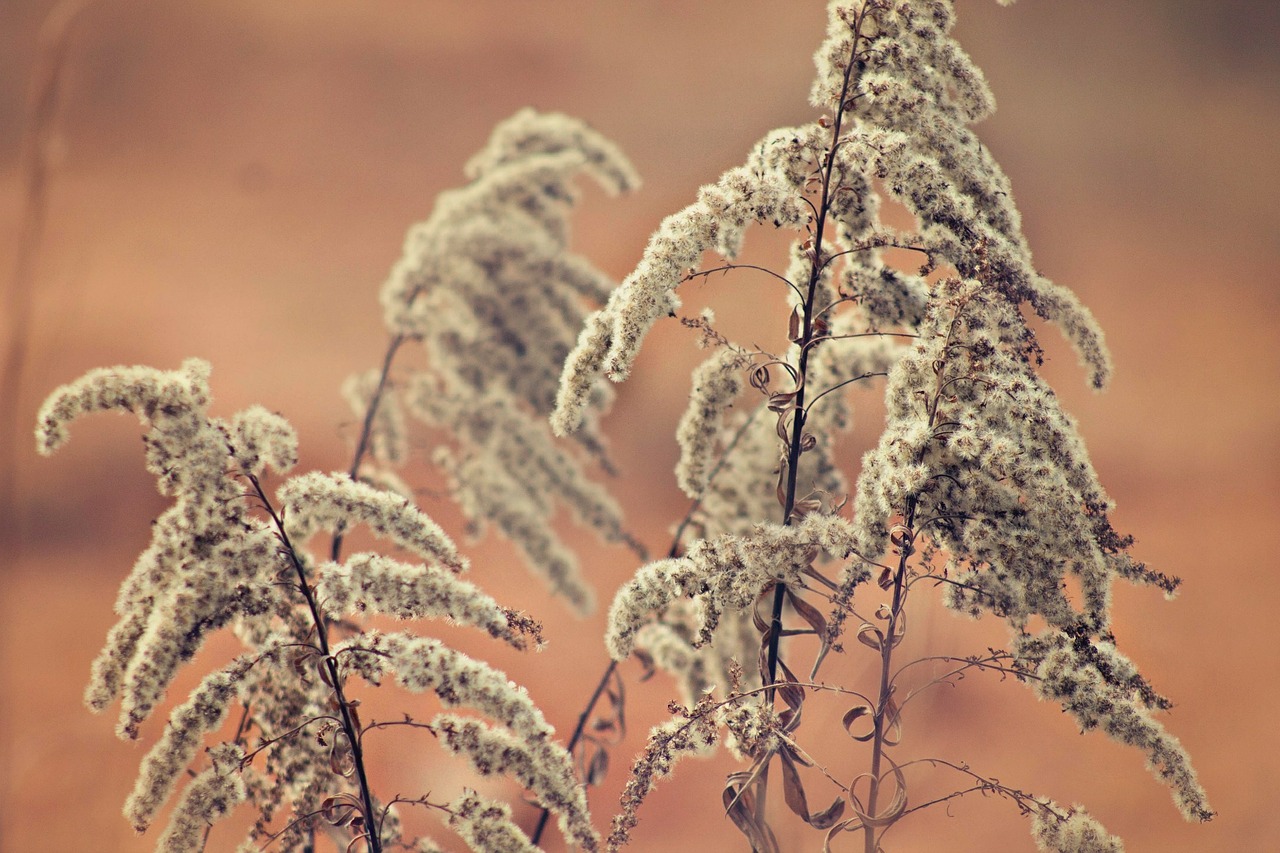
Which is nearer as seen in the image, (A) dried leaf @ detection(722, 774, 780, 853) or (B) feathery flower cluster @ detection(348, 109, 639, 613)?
(A) dried leaf @ detection(722, 774, 780, 853)

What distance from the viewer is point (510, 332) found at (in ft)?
3.59

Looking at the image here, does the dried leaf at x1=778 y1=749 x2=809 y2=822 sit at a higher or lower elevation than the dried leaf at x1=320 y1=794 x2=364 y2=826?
higher

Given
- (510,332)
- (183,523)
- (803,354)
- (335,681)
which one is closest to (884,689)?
(803,354)

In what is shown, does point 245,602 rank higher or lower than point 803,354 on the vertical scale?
lower

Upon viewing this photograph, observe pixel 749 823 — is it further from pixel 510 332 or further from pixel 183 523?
pixel 510 332

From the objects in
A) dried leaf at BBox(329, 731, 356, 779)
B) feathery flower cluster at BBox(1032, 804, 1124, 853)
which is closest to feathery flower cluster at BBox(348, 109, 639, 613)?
dried leaf at BBox(329, 731, 356, 779)

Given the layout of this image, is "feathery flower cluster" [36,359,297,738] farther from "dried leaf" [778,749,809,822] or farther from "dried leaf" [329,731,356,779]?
"dried leaf" [778,749,809,822]

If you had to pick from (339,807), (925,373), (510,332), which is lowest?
(339,807)

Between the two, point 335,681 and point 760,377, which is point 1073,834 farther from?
Result: point 335,681

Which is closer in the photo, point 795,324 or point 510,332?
point 795,324

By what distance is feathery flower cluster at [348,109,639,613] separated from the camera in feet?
3.50

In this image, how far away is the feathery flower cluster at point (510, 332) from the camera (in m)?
1.07

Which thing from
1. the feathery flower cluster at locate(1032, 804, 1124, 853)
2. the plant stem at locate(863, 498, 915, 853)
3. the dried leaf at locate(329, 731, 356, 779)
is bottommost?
the dried leaf at locate(329, 731, 356, 779)

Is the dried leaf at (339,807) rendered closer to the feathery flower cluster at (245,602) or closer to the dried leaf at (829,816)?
the feathery flower cluster at (245,602)
